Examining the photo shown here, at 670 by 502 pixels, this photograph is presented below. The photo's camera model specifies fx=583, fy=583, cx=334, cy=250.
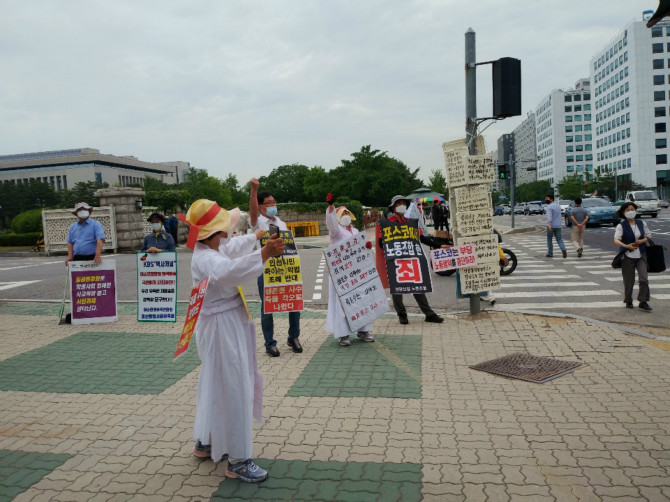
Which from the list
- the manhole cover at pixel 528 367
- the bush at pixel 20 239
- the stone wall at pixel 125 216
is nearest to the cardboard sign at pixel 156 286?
the manhole cover at pixel 528 367

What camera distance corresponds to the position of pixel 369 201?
7688 cm

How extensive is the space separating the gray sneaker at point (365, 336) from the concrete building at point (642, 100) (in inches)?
3548

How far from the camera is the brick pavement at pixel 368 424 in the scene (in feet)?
12.0

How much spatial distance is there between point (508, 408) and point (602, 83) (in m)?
125

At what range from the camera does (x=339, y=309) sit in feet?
24.6

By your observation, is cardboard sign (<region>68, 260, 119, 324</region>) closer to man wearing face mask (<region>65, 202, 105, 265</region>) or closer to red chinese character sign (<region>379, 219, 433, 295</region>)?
man wearing face mask (<region>65, 202, 105, 265</region>)

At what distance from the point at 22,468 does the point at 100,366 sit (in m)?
2.78

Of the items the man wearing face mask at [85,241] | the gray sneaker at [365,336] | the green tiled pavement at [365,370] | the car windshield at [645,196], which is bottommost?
the green tiled pavement at [365,370]

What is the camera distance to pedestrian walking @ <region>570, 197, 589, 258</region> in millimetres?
16641

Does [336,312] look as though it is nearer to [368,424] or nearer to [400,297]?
[400,297]

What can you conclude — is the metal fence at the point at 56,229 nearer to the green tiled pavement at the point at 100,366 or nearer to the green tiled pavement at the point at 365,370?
the green tiled pavement at the point at 100,366

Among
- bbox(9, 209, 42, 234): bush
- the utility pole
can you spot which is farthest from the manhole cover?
bbox(9, 209, 42, 234): bush

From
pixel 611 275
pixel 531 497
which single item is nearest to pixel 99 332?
pixel 531 497

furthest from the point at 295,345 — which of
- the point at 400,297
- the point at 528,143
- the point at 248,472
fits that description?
the point at 528,143
